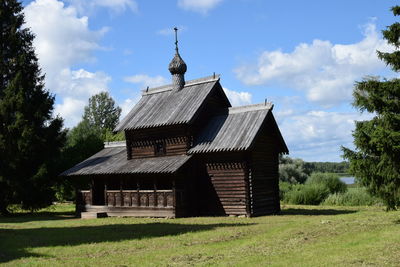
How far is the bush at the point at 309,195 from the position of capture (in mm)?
33719

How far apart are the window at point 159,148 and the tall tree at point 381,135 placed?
46.4 ft

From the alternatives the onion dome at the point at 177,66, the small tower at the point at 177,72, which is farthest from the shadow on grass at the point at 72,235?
the onion dome at the point at 177,66

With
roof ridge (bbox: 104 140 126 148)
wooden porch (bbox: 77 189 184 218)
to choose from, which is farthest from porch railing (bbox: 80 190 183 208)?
roof ridge (bbox: 104 140 126 148)

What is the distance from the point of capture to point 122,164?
2980 centimetres

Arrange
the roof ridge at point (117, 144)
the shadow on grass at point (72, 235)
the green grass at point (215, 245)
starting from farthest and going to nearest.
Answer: the roof ridge at point (117, 144) < the shadow on grass at point (72, 235) < the green grass at point (215, 245)

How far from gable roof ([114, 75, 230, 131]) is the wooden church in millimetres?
70

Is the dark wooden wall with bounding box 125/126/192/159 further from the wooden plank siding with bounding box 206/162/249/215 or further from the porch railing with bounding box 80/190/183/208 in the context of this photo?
the porch railing with bounding box 80/190/183/208

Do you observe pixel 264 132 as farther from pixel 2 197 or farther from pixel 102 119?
pixel 102 119

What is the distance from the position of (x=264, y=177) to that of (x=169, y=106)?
25.1 feet

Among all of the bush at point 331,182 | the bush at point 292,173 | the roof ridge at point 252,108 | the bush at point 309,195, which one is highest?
the roof ridge at point 252,108

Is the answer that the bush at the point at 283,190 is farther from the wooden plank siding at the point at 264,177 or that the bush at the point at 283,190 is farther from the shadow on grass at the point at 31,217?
the shadow on grass at the point at 31,217

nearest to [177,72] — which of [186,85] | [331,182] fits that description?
[186,85]

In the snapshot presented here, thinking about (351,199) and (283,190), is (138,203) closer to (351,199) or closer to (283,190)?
(283,190)

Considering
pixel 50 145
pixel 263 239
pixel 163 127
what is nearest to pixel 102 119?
pixel 50 145
